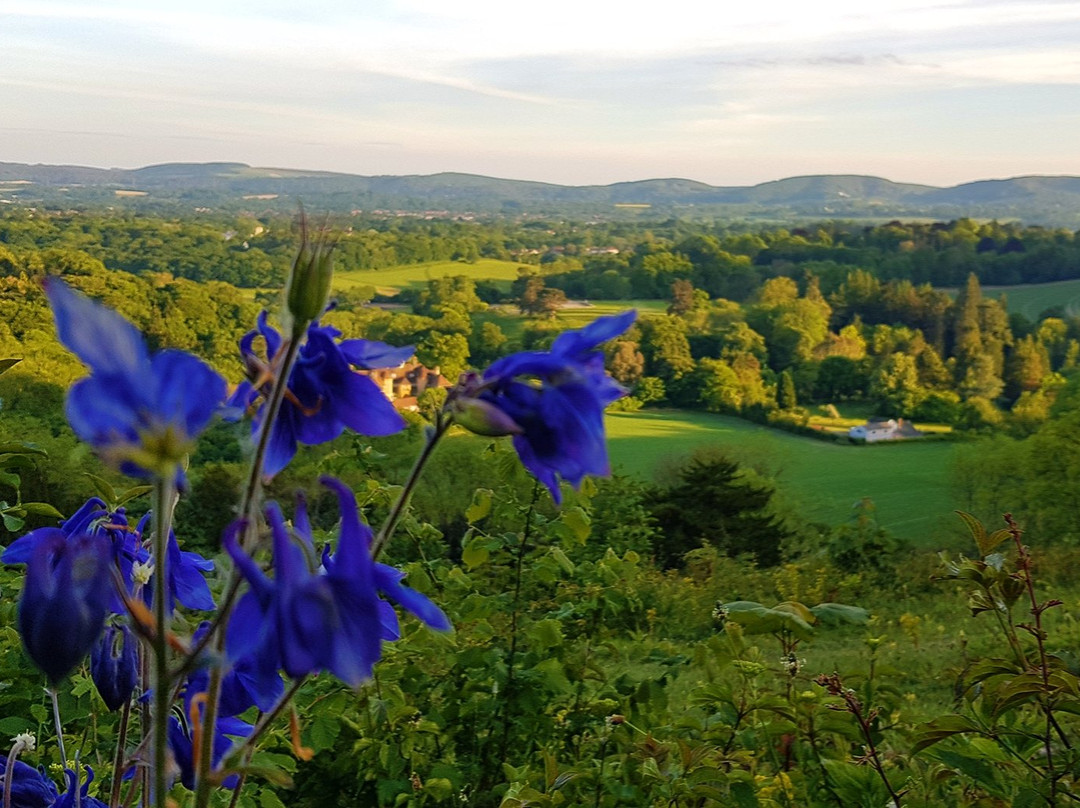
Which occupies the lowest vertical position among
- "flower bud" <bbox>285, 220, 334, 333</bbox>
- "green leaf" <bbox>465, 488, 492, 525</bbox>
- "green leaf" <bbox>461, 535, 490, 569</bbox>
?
"green leaf" <bbox>461, 535, 490, 569</bbox>

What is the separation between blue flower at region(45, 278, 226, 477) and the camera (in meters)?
0.56

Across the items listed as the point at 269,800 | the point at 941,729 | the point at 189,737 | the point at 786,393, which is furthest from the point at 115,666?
the point at 786,393

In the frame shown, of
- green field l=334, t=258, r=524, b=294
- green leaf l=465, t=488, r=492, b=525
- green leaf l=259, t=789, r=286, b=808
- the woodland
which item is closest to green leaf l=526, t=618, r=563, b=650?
the woodland

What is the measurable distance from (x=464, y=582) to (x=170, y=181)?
6538 centimetres

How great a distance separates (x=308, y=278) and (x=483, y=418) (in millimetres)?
156

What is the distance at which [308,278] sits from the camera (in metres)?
0.65

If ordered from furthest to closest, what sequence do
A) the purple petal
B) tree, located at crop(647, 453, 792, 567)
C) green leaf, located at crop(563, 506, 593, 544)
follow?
tree, located at crop(647, 453, 792, 567), green leaf, located at crop(563, 506, 593, 544), the purple petal

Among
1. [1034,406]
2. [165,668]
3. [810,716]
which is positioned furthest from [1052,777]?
[1034,406]

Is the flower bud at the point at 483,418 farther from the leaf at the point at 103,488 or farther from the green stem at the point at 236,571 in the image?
the leaf at the point at 103,488

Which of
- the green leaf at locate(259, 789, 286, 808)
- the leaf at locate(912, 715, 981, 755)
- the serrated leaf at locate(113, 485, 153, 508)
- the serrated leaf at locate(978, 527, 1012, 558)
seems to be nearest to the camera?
the serrated leaf at locate(113, 485, 153, 508)

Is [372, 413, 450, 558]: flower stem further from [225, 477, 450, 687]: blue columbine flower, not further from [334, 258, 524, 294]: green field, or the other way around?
[334, 258, 524, 294]: green field

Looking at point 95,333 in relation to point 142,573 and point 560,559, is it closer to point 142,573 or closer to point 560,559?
point 142,573

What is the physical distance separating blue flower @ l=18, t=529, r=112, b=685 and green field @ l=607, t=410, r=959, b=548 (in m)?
21.6

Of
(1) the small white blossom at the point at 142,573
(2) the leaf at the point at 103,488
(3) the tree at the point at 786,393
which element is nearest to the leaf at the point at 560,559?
(2) the leaf at the point at 103,488
